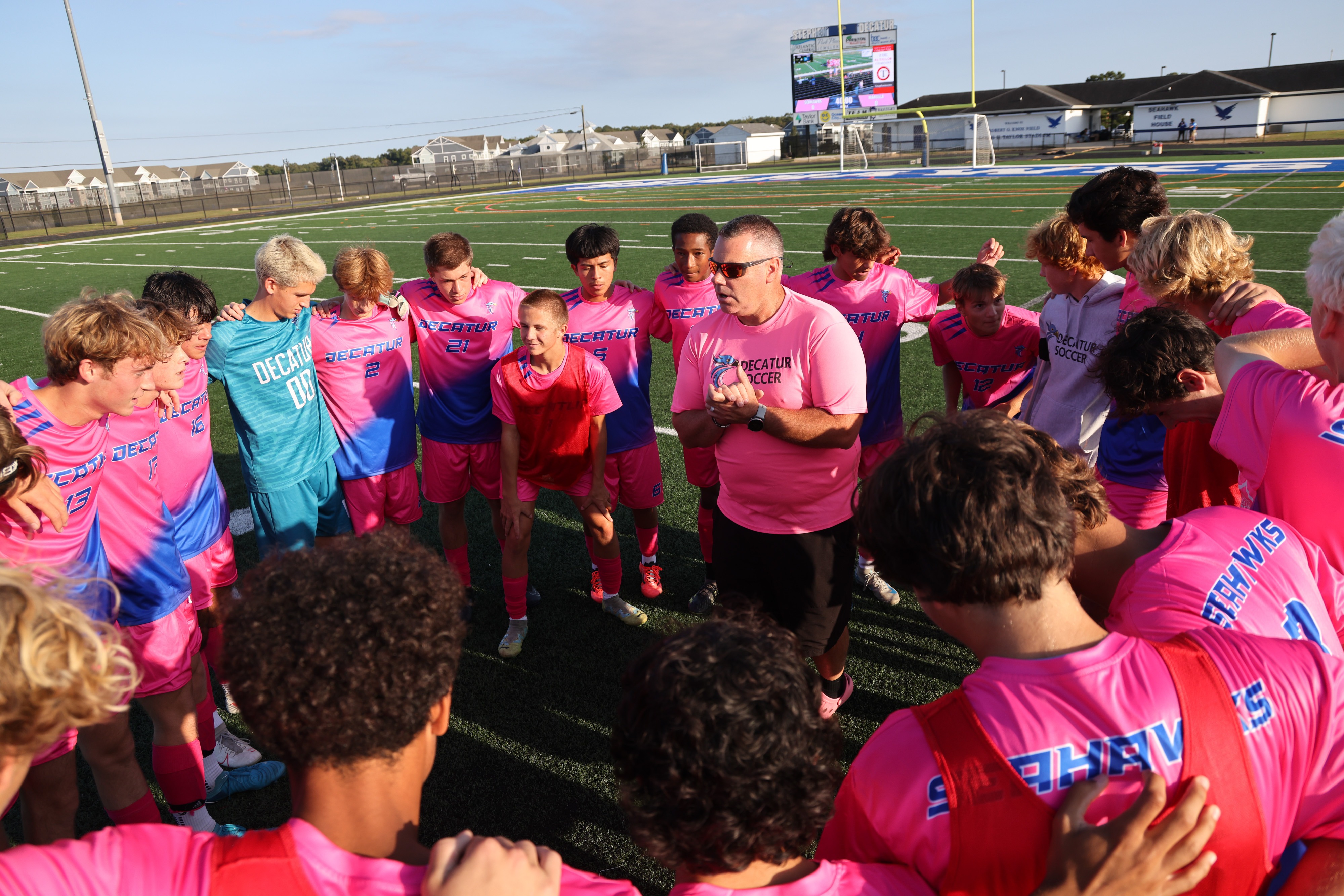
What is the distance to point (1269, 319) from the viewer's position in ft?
8.78

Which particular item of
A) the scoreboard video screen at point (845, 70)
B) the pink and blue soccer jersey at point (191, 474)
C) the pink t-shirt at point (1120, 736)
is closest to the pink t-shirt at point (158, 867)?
the pink t-shirt at point (1120, 736)

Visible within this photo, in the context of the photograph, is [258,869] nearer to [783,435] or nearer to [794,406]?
[783,435]

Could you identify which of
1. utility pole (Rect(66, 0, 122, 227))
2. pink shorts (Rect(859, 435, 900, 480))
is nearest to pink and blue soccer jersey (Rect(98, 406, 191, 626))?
pink shorts (Rect(859, 435, 900, 480))

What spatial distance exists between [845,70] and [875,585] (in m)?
44.4

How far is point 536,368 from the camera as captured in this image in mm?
4102

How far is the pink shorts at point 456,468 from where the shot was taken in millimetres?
4613

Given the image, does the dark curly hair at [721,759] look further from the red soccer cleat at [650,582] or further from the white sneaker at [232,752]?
the red soccer cleat at [650,582]

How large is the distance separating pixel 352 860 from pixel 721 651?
0.66m

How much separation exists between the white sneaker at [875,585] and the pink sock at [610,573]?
1354 millimetres

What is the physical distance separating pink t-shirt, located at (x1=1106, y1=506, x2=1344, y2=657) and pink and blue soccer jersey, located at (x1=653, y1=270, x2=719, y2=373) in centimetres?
326

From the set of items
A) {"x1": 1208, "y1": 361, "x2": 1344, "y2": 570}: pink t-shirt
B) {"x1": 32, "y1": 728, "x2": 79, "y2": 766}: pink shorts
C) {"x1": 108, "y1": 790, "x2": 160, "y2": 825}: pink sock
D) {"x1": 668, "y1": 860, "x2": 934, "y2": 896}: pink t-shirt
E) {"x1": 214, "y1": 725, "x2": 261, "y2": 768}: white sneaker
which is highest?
{"x1": 1208, "y1": 361, "x2": 1344, "y2": 570}: pink t-shirt

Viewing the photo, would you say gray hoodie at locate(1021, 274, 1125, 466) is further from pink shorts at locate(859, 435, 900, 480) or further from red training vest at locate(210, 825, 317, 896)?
red training vest at locate(210, 825, 317, 896)

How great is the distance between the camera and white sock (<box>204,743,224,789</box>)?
3.34 m

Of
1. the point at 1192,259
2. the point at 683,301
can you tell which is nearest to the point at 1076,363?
the point at 1192,259
